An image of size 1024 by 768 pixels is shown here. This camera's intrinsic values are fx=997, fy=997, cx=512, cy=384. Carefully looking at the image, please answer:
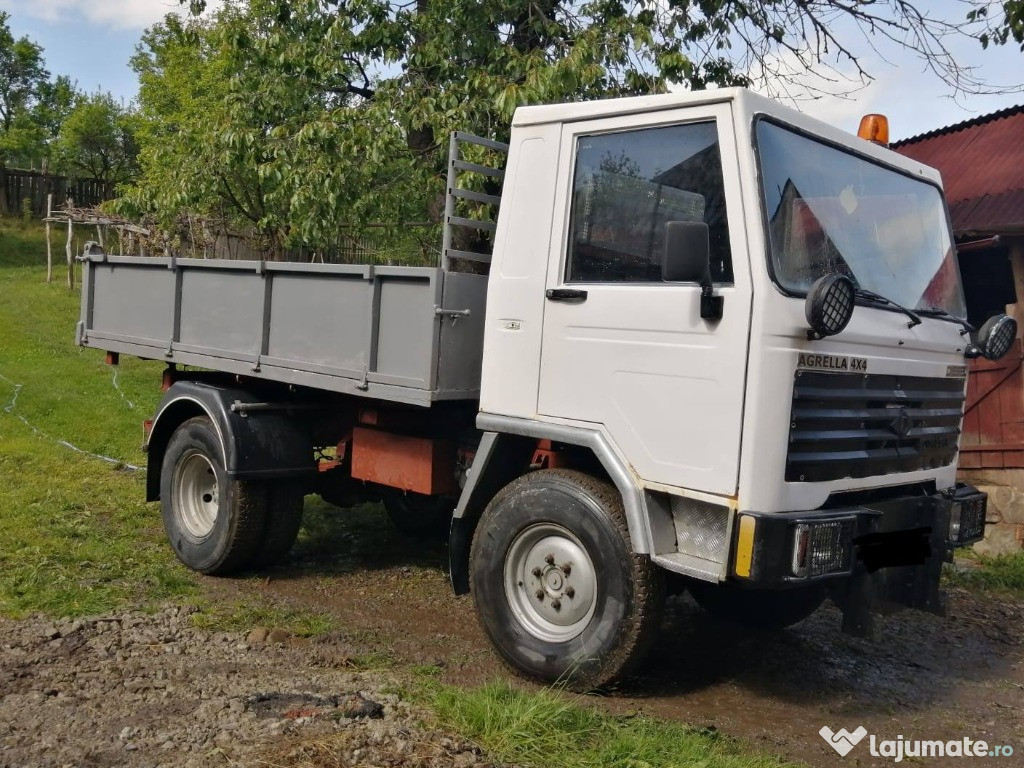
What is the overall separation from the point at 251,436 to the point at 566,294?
2.46 m

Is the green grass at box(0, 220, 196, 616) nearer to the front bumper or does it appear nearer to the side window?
the side window

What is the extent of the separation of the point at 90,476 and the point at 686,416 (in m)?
6.52

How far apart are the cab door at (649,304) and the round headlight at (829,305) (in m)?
0.24

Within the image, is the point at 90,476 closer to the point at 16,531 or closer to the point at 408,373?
the point at 16,531

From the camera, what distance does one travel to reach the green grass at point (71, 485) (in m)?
5.78

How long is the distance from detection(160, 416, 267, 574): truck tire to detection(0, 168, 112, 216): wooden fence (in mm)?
25546

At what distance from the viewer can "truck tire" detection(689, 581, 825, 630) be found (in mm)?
5352

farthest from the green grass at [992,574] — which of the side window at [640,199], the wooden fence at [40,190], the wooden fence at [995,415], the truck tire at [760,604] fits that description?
the wooden fence at [40,190]

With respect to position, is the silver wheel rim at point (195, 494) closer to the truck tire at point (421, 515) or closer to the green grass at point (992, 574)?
the truck tire at point (421, 515)

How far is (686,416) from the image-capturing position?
404 centimetres

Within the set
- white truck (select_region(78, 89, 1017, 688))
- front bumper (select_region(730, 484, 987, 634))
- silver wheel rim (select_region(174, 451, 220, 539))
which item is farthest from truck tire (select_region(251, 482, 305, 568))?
front bumper (select_region(730, 484, 987, 634))

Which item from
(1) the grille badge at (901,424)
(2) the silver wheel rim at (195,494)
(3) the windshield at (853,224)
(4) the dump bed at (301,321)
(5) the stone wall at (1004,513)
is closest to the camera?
(3) the windshield at (853,224)

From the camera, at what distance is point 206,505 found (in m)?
6.58

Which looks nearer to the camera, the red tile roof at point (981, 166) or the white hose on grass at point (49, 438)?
the red tile roof at point (981, 166)
